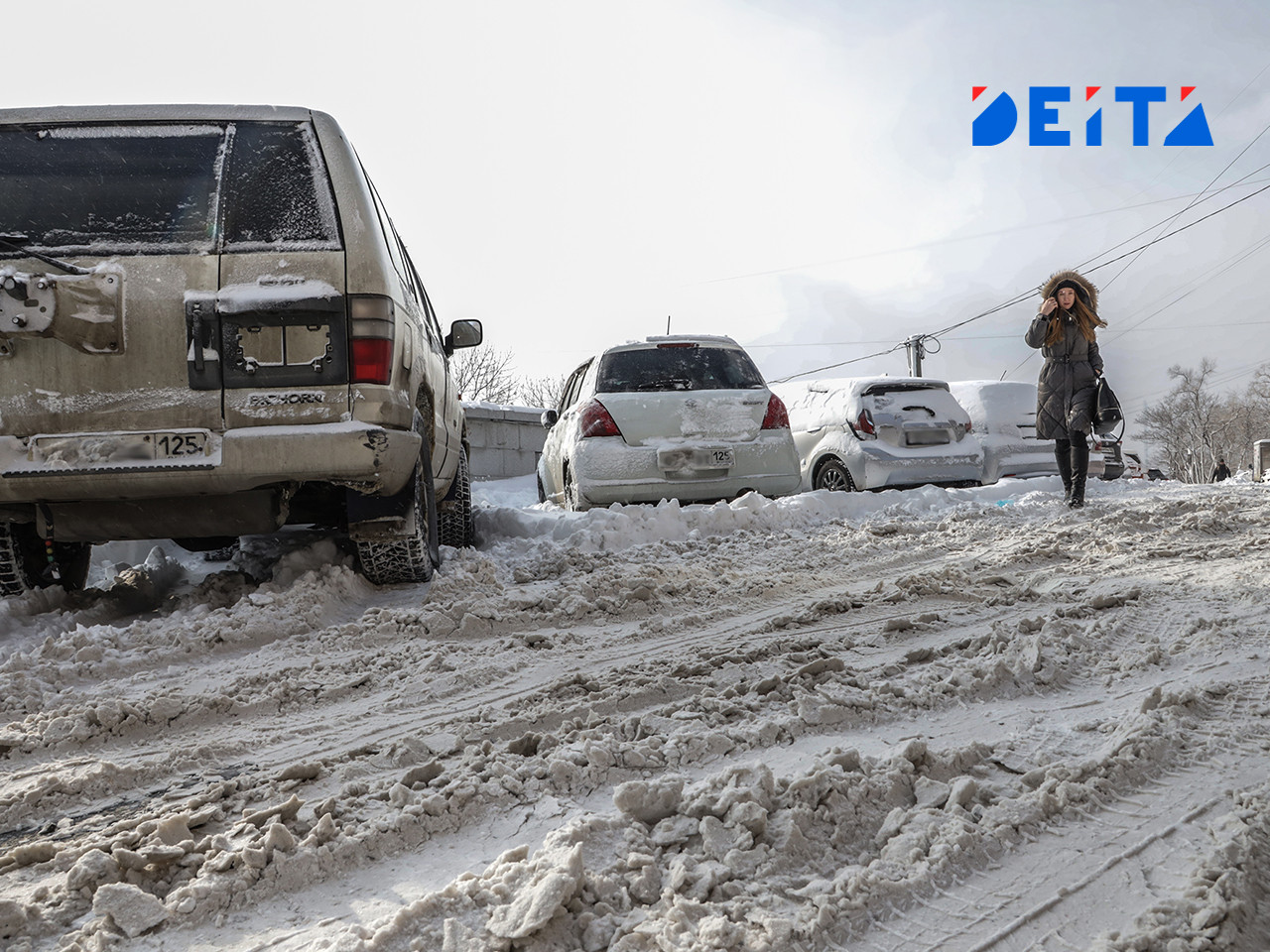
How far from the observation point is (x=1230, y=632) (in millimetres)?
2721

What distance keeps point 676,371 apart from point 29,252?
438cm

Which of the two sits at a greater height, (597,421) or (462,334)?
(462,334)

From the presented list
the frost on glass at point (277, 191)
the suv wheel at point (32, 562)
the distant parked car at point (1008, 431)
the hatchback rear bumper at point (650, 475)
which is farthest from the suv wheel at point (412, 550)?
the distant parked car at point (1008, 431)

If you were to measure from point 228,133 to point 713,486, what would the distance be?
3911mm

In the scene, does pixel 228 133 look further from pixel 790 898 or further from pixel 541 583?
pixel 790 898

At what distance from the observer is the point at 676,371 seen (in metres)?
6.68

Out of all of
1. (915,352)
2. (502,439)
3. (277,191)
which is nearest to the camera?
(277,191)

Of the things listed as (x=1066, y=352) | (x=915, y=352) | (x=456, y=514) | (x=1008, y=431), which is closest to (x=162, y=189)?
(x=456, y=514)

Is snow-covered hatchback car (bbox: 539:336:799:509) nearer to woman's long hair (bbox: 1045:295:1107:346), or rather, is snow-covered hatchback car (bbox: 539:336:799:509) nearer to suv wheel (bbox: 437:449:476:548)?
suv wheel (bbox: 437:449:476:548)

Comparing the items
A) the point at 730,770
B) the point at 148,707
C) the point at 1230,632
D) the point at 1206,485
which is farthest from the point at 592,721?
the point at 1206,485

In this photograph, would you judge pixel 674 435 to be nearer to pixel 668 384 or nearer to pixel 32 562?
pixel 668 384

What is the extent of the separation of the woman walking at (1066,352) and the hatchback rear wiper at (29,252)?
6.36 m

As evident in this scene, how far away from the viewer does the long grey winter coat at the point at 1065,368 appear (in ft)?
21.9

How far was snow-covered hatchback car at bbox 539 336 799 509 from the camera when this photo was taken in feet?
20.3
